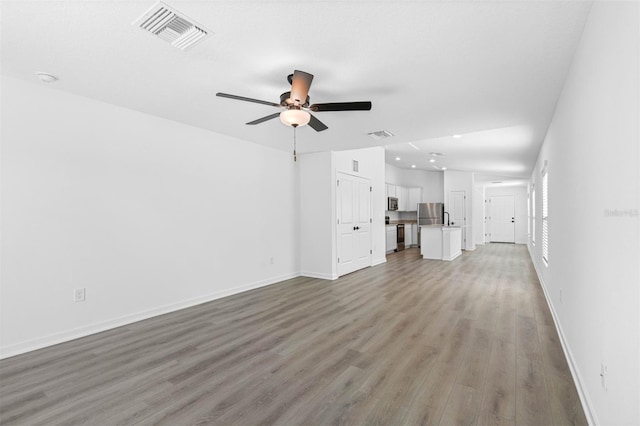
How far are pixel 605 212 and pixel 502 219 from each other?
13467 mm

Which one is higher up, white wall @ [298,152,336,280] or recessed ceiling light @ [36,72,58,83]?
recessed ceiling light @ [36,72,58,83]

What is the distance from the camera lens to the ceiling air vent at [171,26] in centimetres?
194

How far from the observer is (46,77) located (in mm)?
2855

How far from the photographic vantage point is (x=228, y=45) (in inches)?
91.3

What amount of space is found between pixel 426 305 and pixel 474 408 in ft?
7.53

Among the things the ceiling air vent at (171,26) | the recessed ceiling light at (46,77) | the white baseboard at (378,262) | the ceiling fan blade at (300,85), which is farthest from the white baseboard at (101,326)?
the white baseboard at (378,262)

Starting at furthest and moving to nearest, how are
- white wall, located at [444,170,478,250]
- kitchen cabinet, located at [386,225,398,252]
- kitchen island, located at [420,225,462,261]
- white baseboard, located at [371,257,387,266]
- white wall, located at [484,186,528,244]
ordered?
white wall, located at [484,186,528,244] → white wall, located at [444,170,478,250] → kitchen cabinet, located at [386,225,398,252] → kitchen island, located at [420,225,462,261] → white baseboard, located at [371,257,387,266]

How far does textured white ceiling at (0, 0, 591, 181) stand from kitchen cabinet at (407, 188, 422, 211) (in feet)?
25.8

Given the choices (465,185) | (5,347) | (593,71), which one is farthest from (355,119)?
(465,185)

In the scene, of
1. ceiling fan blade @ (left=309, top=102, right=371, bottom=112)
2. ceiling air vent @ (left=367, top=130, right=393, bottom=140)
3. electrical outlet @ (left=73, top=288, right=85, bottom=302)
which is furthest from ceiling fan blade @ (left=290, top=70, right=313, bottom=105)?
electrical outlet @ (left=73, top=288, right=85, bottom=302)

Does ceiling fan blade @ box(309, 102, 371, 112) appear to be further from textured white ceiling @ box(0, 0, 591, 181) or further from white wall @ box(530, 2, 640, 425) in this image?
white wall @ box(530, 2, 640, 425)

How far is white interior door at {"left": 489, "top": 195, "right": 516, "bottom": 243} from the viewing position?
516 inches

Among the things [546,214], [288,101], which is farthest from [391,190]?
[288,101]

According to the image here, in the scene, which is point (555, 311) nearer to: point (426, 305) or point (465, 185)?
point (426, 305)
